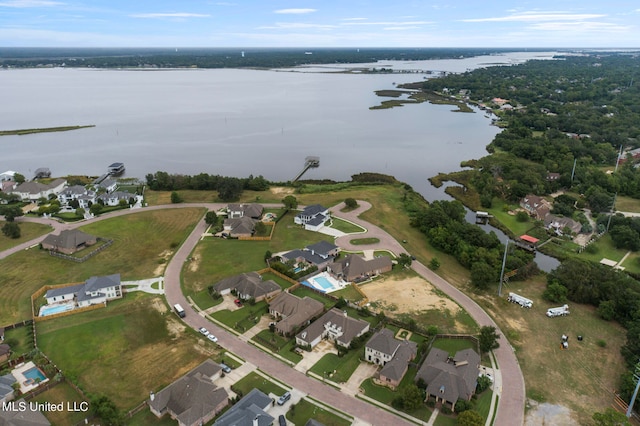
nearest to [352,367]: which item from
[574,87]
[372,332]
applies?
[372,332]

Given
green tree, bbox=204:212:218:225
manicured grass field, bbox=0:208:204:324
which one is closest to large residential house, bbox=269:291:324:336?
manicured grass field, bbox=0:208:204:324

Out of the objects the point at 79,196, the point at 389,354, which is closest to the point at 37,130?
the point at 79,196

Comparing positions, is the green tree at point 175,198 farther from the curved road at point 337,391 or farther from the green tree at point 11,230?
the green tree at point 11,230

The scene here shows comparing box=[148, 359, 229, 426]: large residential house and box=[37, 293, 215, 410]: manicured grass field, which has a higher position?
box=[148, 359, 229, 426]: large residential house

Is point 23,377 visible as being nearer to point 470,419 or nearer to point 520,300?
point 470,419

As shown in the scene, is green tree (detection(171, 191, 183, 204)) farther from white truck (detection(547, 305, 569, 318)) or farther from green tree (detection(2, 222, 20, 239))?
white truck (detection(547, 305, 569, 318))

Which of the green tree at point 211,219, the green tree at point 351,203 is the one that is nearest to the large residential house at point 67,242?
the green tree at point 211,219

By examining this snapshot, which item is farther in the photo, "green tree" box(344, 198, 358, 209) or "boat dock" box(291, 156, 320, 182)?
"boat dock" box(291, 156, 320, 182)
